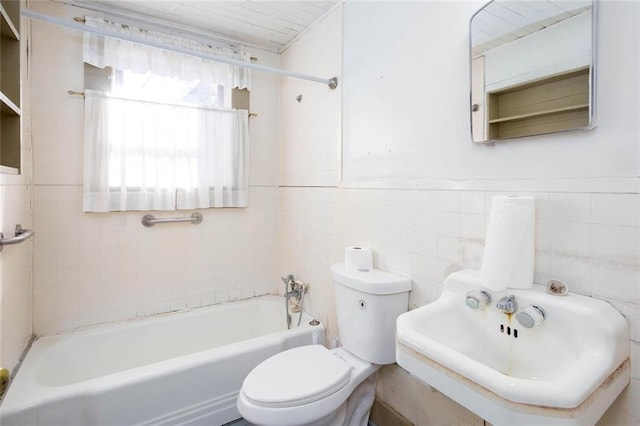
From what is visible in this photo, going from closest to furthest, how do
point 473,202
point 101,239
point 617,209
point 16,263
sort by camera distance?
point 617,209 → point 473,202 → point 16,263 → point 101,239

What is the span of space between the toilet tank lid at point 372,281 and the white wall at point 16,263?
145cm

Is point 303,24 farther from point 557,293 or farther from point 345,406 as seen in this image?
point 345,406

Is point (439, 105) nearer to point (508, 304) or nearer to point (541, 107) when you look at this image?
point (541, 107)

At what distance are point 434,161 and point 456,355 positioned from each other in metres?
0.83

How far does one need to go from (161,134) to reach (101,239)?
757mm

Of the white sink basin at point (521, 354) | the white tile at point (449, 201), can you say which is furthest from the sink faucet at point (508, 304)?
the white tile at point (449, 201)

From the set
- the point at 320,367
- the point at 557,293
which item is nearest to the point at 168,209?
the point at 320,367

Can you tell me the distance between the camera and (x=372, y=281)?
57.7 inches

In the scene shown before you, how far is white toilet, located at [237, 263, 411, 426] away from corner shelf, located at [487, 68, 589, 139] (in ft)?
2.51

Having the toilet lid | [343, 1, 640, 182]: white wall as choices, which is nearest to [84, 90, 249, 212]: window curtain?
Answer: [343, 1, 640, 182]: white wall

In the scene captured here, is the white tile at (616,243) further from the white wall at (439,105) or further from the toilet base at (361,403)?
the toilet base at (361,403)

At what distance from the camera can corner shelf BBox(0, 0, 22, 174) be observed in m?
1.39

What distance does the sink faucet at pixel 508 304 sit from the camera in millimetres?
1009

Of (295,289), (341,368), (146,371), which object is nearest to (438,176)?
(341,368)
